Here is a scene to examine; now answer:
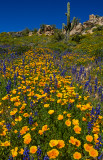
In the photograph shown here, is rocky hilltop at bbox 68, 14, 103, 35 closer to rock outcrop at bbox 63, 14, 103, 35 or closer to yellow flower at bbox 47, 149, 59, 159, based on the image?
rock outcrop at bbox 63, 14, 103, 35

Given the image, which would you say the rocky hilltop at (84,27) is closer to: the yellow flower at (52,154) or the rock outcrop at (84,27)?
the rock outcrop at (84,27)

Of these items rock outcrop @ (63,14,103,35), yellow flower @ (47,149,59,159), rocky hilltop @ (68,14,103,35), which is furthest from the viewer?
rocky hilltop @ (68,14,103,35)

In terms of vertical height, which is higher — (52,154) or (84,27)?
(84,27)

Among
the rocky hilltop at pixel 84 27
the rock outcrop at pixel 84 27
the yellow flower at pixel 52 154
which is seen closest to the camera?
the yellow flower at pixel 52 154

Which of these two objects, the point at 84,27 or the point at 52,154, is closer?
the point at 52,154

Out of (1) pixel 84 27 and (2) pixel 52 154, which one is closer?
(2) pixel 52 154

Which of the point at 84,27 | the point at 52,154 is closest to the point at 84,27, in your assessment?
the point at 84,27

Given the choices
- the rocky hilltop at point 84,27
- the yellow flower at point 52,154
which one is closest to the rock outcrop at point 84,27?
the rocky hilltop at point 84,27

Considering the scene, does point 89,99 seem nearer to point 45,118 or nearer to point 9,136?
point 45,118

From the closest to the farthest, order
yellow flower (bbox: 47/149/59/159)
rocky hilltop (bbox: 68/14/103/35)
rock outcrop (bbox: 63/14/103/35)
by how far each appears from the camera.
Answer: yellow flower (bbox: 47/149/59/159), rock outcrop (bbox: 63/14/103/35), rocky hilltop (bbox: 68/14/103/35)

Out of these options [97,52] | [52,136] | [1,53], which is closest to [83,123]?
[52,136]

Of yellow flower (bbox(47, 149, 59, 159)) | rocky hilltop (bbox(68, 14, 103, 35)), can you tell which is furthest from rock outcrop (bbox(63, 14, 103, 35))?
yellow flower (bbox(47, 149, 59, 159))

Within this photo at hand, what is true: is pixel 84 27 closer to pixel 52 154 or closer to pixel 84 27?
pixel 84 27

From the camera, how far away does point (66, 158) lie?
2250 mm
